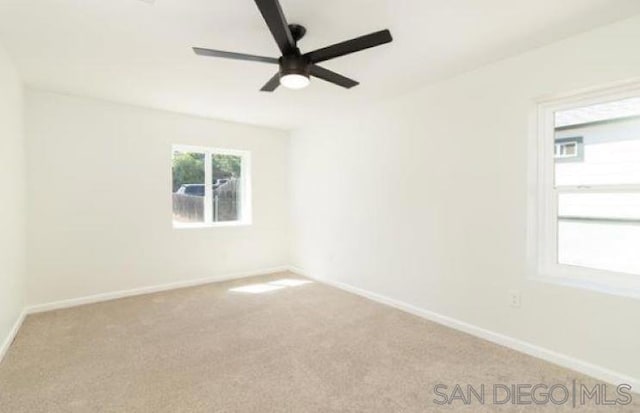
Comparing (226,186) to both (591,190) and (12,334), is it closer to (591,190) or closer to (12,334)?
(12,334)

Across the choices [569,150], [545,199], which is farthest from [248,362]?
[569,150]

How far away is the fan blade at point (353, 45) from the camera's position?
65.5 inches

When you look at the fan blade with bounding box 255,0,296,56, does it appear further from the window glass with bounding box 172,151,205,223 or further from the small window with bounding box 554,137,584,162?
the window glass with bounding box 172,151,205,223

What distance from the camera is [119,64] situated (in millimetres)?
2648

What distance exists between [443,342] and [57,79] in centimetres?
418

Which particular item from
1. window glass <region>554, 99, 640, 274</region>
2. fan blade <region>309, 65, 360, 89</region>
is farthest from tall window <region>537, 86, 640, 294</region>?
fan blade <region>309, 65, 360, 89</region>

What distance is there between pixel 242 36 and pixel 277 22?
2.51ft

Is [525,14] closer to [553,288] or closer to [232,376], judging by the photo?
[553,288]

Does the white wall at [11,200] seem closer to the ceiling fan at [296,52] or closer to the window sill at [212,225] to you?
the window sill at [212,225]

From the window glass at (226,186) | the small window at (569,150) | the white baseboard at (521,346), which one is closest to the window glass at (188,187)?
the window glass at (226,186)

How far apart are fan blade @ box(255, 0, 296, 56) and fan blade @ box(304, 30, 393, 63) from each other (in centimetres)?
14

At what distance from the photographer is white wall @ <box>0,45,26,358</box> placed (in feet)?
8.04

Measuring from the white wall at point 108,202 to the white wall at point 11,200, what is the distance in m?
0.20

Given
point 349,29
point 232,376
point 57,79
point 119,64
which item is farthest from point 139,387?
point 57,79
